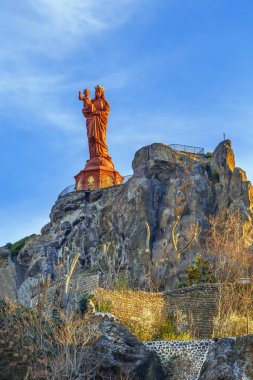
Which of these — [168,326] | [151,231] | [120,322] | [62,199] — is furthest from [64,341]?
[62,199]

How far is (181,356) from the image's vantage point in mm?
31453

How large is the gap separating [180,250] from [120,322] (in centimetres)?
1242

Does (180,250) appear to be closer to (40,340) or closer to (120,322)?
(120,322)

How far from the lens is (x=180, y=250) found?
44594mm

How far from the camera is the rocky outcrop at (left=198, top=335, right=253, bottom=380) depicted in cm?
2731

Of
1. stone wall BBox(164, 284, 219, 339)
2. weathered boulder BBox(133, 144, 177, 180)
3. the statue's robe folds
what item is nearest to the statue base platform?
the statue's robe folds

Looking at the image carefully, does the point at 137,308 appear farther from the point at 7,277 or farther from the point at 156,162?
the point at 7,277

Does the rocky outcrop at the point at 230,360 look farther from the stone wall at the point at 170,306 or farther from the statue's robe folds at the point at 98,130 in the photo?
the statue's robe folds at the point at 98,130

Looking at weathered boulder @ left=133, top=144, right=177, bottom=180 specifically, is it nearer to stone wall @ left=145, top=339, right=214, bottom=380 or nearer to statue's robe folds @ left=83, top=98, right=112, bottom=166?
statue's robe folds @ left=83, top=98, right=112, bottom=166

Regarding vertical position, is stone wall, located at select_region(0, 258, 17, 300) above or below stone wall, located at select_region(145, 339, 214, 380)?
above

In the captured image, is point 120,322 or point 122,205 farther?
point 122,205

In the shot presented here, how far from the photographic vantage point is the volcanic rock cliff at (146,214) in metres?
47.4

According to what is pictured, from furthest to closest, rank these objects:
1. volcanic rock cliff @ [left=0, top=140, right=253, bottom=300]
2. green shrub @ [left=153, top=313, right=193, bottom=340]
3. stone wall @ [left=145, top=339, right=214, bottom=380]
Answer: volcanic rock cliff @ [left=0, top=140, right=253, bottom=300] → green shrub @ [left=153, top=313, right=193, bottom=340] → stone wall @ [left=145, top=339, right=214, bottom=380]

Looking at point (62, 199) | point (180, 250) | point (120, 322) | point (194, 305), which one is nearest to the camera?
point (120, 322)
